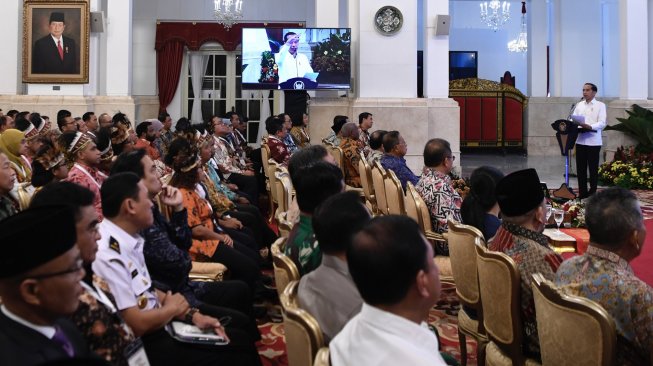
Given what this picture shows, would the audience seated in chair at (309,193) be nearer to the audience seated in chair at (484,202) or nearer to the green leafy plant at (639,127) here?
the audience seated in chair at (484,202)

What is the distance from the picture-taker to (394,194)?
5.33 meters

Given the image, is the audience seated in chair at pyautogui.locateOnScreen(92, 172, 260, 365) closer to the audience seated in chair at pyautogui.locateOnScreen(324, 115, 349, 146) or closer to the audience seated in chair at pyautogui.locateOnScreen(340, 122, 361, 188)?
the audience seated in chair at pyautogui.locateOnScreen(340, 122, 361, 188)

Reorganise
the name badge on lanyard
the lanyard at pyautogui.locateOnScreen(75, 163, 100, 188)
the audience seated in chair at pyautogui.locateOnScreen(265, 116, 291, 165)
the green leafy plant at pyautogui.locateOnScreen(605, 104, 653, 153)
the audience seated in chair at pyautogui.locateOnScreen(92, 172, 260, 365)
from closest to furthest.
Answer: the name badge on lanyard, the audience seated in chair at pyautogui.locateOnScreen(92, 172, 260, 365), the lanyard at pyautogui.locateOnScreen(75, 163, 100, 188), the audience seated in chair at pyautogui.locateOnScreen(265, 116, 291, 165), the green leafy plant at pyautogui.locateOnScreen(605, 104, 653, 153)

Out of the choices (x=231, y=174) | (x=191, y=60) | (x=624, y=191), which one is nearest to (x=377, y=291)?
(x=624, y=191)

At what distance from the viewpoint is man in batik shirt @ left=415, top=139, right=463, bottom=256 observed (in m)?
4.93

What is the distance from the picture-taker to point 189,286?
365 cm

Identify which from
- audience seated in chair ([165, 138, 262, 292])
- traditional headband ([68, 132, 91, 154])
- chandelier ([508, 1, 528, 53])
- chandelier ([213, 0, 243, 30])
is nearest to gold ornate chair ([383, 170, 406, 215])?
audience seated in chair ([165, 138, 262, 292])

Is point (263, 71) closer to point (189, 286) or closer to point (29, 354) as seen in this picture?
point (189, 286)

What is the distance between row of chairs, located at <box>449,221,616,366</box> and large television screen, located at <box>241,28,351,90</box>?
870cm

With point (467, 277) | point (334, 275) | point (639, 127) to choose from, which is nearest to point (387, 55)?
point (639, 127)

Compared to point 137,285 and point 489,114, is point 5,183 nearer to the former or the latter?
point 137,285

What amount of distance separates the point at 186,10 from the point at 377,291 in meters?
17.0

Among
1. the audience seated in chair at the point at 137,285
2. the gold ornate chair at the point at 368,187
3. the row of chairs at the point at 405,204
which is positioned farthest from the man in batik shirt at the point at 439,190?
the audience seated in chair at the point at 137,285

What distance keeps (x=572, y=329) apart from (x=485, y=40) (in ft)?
69.1
